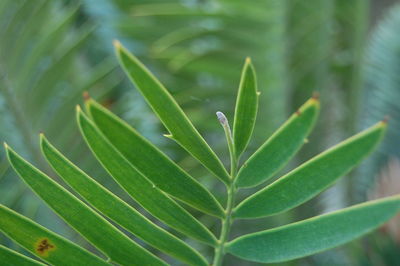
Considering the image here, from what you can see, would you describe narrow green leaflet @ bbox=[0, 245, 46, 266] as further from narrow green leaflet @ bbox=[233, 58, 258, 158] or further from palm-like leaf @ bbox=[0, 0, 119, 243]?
palm-like leaf @ bbox=[0, 0, 119, 243]

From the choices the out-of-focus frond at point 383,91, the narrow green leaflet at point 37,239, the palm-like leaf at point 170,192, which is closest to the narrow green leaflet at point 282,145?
the palm-like leaf at point 170,192

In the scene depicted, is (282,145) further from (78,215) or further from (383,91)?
(383,91)

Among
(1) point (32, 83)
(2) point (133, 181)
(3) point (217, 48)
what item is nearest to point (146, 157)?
(2) point (133, 181)

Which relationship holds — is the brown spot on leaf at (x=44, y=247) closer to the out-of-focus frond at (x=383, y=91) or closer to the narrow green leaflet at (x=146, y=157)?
the narrow green leaflet at (x=146, y=157)

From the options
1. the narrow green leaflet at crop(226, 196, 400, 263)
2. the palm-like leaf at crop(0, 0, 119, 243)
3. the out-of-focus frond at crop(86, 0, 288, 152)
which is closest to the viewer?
the narrow green leaflet at crop(226, 196, 400, 263)

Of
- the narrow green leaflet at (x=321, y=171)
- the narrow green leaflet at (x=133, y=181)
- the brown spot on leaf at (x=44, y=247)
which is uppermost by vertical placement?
the narrow green leaflet at (x=321, y=171)

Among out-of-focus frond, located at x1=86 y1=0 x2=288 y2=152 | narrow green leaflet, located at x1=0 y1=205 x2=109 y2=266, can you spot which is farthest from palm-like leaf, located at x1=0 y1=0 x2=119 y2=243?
narrow green leaflet, located at x1=0 y1=205 x2=109 y2=266

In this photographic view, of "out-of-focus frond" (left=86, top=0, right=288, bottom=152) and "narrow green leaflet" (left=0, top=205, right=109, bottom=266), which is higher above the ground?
"out-of-focus frond" (left=86, top=0, right=288, bottom=152)

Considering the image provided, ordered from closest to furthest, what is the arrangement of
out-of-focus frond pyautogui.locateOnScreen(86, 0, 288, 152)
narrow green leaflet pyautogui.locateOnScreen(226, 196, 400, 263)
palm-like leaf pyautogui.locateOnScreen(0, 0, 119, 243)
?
narrow green leaflet pyautogui.locateOnScreen(226, 196, 400, 263)
palm-like leaf pyautogui.locateOnScreen(0, 0, 119, 243)
out-of-focus frond pyautogui.locateOnScreen(86, 0, 288, 152)
